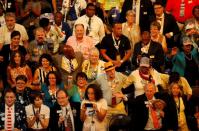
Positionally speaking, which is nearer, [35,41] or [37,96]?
[37,96]

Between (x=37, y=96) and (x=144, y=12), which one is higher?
(x=144, y=12)

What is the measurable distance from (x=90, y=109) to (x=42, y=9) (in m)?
3.78

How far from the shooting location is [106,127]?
12516 millimetres

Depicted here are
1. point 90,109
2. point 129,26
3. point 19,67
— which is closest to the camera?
point 90,109

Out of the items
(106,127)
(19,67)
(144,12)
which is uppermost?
(144,12)

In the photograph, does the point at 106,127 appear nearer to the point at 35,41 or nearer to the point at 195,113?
the point at 195,113

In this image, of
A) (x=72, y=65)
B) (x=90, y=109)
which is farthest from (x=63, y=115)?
(x=72, y=65)

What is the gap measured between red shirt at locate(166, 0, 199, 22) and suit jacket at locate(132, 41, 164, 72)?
1345 millimetres

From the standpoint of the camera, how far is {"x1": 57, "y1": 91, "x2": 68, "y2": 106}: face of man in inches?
490

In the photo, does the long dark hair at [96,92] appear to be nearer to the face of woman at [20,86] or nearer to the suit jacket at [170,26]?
the face of woman at [20,86]

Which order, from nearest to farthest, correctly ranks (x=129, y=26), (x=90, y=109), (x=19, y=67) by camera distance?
(x=90, y=109)
(x=19, y=67)
(x=129, y=26)

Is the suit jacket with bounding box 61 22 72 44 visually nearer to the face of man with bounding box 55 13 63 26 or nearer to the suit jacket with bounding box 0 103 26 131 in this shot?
the face of man with bounding box 55 13 63 26

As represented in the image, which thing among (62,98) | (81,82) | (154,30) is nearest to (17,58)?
(81,82)

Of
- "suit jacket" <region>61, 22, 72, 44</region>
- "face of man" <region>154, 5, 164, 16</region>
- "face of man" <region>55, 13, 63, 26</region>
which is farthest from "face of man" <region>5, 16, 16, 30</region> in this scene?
"face of man" <region>154, 5, 164, 16</region>
